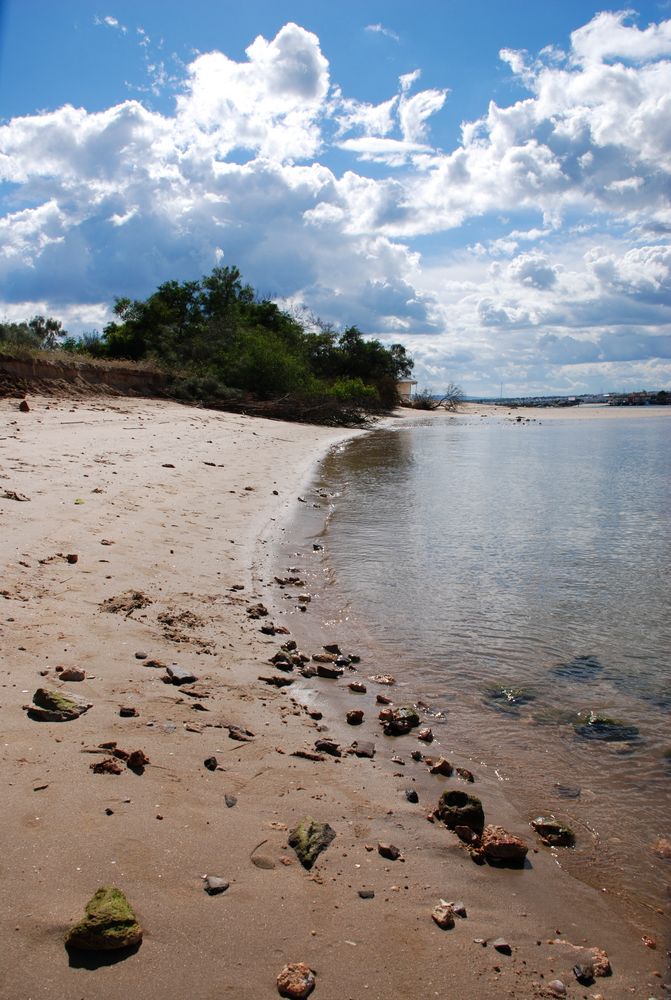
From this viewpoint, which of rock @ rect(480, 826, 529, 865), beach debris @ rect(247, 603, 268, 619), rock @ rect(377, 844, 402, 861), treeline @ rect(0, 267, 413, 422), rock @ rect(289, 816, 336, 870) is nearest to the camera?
rock @ rect(289, 816, 336, 870)

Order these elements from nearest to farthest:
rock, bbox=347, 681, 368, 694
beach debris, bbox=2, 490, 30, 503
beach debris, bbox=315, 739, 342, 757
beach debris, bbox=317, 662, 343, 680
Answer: beach debris, bbox=315, 739, 342, 757 → rock, bbox=347, 681, 368, 694 → beach debris, bbox=317, 662, 343, 680 → beach debris, bbox=2, 490, 30, 503

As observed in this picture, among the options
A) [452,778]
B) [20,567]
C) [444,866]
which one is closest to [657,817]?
[452,778]

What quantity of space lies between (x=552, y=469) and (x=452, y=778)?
62.6ft

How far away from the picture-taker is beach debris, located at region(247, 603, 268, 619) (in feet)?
20.9

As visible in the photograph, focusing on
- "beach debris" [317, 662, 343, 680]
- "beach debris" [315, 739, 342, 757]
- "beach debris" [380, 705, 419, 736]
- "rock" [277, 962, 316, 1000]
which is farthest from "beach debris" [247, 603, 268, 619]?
"rock" [277, 962, 316, 1000]

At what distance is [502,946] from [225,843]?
113cm

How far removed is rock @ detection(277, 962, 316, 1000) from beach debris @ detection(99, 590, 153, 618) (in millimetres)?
3649

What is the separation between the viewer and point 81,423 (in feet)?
55.2

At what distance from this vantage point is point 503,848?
3.15 meters

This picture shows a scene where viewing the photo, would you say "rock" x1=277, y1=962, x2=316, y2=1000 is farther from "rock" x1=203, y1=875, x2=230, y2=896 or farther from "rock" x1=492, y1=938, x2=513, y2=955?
"rock" x1=492, y1=938, x2=513, y2=955

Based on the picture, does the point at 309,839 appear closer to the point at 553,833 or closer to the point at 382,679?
the point at 553,833

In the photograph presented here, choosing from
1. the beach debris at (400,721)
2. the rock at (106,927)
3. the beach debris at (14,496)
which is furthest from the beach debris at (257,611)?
the rock at (106,927)

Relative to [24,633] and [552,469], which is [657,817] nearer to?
[24,633]

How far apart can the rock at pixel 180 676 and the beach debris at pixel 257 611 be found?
166 centimetres
